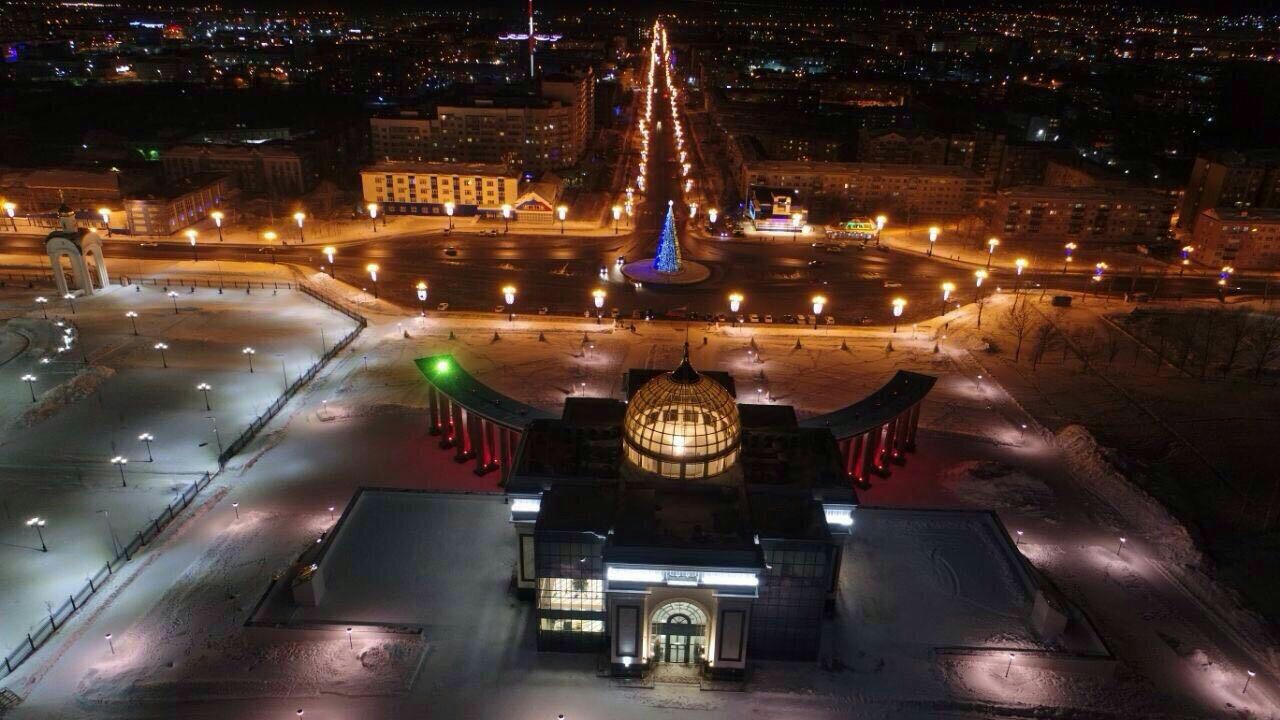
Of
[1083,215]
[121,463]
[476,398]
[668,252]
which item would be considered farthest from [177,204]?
[1083,215]

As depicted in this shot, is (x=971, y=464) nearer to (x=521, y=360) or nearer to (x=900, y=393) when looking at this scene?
(x=900, y=393)

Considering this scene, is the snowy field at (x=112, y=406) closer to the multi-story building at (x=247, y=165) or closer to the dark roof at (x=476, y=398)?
the dark roof at (x=476, y=398)

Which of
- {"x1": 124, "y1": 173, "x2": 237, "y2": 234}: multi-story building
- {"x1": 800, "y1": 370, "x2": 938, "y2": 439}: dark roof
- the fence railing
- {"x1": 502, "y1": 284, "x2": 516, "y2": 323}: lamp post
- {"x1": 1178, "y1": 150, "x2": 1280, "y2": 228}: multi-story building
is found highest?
{"x1": 1178, "y1": 150, "x2": 1280, "y2": 228}: multi-story building

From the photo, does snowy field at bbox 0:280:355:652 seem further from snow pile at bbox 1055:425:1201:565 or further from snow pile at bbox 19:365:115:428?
snow pile at bbox 1055:425:1201:565

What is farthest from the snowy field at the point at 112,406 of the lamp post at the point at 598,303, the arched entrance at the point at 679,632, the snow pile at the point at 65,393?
the arched entrance at the point at 679,632

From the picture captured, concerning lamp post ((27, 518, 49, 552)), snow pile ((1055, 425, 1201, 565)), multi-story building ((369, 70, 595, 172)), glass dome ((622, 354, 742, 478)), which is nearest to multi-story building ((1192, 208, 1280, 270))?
snow pile ((1055, 425, 1201, 565))

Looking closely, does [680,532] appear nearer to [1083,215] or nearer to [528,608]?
[528,608]
